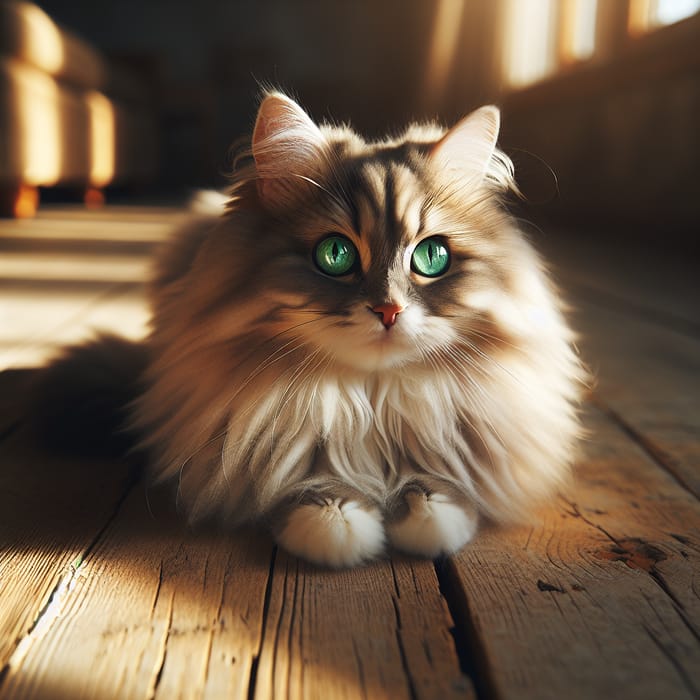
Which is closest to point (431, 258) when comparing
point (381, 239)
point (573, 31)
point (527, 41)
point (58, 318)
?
point (381, 239)

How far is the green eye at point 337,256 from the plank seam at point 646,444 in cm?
57

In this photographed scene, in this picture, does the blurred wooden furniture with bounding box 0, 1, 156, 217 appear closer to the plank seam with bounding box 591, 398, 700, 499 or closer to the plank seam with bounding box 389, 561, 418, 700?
the plank seam with bounding box 591, 398, 700, 499

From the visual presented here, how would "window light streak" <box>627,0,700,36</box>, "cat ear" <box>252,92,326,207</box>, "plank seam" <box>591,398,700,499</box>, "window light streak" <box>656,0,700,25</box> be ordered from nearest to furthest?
"cat ear" <box>252,92,326,207</box> < "plank seam" <box>591,398,700,499</box> < "window light streak" <box>656,0,700,25</box> < "window light streak" <box>627,0,700,36</box>

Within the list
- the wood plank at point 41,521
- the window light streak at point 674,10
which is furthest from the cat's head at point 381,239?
the window light streak at point 674,10

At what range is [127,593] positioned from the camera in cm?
78

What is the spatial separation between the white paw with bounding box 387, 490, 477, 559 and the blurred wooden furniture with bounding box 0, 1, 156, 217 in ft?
11.7

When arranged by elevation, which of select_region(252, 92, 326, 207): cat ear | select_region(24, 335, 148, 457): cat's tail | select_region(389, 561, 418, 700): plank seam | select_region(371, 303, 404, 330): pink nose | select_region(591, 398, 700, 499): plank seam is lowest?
select_region(591, 398, 700, 499): plank seam

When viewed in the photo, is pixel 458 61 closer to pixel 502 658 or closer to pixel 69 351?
pixel 69 351

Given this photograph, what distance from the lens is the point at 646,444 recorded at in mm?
1257

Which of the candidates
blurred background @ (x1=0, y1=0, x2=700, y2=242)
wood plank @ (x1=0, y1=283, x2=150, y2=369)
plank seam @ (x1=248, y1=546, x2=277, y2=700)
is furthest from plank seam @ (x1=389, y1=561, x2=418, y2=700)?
wood plank @ (x1=0, y1=283, x2=150, y2=369)

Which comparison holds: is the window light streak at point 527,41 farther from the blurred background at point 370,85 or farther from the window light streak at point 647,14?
the window light streak at point 647,14

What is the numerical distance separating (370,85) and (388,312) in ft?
26.1

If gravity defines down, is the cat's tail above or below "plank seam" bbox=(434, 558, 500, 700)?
above

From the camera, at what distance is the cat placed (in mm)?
890
